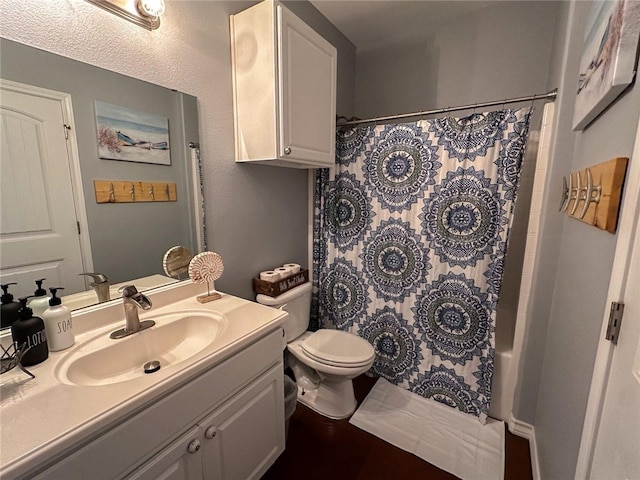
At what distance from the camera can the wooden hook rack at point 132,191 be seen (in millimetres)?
1048

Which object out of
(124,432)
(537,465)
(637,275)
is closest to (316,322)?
(537,465)

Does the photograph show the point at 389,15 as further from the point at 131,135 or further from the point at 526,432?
the point at 526,432

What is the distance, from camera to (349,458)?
148 cm

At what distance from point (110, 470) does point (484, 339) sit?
68.2 inches

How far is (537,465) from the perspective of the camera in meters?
1.35

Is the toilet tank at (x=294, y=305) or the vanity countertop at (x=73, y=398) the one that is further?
the toilet tank at (x=294, y=305)

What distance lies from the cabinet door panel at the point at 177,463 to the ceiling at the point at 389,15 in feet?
7.56

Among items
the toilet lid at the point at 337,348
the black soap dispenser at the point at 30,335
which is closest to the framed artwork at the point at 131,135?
the black soap dispenser at the point at 30,335

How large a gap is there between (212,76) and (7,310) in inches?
46.3

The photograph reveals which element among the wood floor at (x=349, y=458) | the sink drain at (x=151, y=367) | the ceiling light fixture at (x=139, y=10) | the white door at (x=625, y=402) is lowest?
the wood floor at (x=349, y=458)

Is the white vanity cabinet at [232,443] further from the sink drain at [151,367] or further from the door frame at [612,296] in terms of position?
the door frame at [612,296]

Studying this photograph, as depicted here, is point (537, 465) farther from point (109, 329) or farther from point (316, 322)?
point (109, 329)

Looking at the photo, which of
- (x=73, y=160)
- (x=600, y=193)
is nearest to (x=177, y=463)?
(x=73, y=160)

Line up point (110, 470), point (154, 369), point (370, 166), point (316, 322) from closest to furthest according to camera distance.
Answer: point (110, 470), point (154, 369), point (370, 166), point (316, 322)
